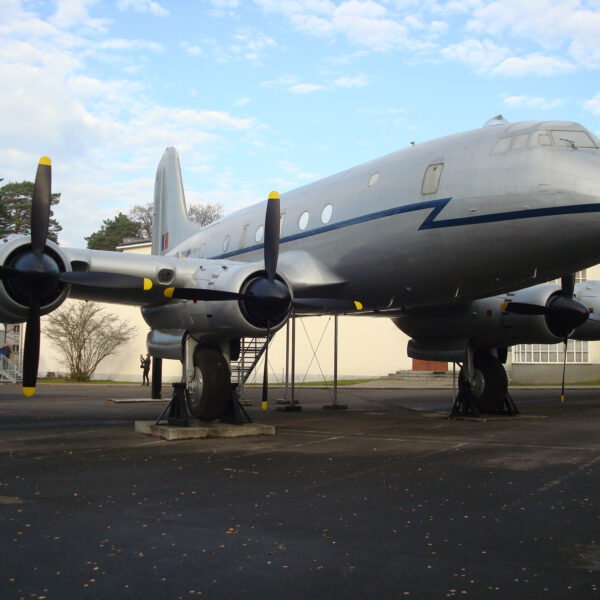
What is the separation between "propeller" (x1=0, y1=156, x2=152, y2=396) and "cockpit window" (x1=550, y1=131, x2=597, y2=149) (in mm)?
8369

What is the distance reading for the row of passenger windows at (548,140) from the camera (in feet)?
37.2

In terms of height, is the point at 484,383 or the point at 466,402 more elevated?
the point at 484,383

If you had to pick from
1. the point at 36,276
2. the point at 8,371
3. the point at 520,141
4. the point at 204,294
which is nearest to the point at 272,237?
the point at 204,294

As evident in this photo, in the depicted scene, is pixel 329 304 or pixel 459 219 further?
pixel 329 304

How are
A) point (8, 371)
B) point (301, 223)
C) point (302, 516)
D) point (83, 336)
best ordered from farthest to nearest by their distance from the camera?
point (83, 336) < point (8, 371) < point (301, 223) < point (302, 516)

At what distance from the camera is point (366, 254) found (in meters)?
13.0

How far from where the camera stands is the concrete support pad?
12511mm

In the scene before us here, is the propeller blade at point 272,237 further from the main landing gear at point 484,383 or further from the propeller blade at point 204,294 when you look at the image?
the main landing gear at point 484,383

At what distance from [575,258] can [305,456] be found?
5.73 m

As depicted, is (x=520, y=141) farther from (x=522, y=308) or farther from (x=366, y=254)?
(x=522, y=308)

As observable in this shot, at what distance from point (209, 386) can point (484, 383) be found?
733 centimetres

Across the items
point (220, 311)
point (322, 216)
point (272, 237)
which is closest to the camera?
point (220, 311)

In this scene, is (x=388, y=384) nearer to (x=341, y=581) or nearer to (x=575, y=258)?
(x=575, y=258)

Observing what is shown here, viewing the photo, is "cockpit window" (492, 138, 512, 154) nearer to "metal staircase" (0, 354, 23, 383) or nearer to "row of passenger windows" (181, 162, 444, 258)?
"row of passenger windows" (181, 162, 444, 258)
